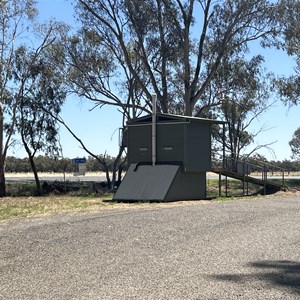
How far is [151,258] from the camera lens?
8695 mm

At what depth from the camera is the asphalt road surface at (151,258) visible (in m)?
6.84

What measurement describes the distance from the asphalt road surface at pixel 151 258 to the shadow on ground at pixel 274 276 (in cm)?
1

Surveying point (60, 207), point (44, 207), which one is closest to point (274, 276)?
point (60, 207)

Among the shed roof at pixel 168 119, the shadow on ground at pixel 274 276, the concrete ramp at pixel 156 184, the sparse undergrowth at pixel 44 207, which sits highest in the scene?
the shed roof at pixel 168 119

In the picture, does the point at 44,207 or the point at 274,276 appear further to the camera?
the point at 44,207

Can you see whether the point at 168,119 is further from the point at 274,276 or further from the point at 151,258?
the point at 274,276

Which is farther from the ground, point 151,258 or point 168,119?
point 168,119

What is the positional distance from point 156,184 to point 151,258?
14.9m

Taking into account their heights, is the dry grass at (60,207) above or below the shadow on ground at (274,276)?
above

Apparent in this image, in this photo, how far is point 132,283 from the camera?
7.15 m

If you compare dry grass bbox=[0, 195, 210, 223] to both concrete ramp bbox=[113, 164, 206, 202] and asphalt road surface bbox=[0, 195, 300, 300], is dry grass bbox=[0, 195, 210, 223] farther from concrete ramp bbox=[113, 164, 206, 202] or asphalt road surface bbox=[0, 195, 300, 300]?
asphalt road surface bbox=[0, 195, 300, 300]

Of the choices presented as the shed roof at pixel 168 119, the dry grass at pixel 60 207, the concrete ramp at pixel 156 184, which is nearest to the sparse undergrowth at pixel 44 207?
the dry grass at pixel 60 207

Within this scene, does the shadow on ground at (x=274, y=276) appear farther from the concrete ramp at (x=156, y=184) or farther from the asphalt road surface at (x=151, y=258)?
the concrete ramp at (x=156, y=184)

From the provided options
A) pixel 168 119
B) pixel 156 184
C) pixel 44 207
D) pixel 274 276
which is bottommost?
pixel 274 276
